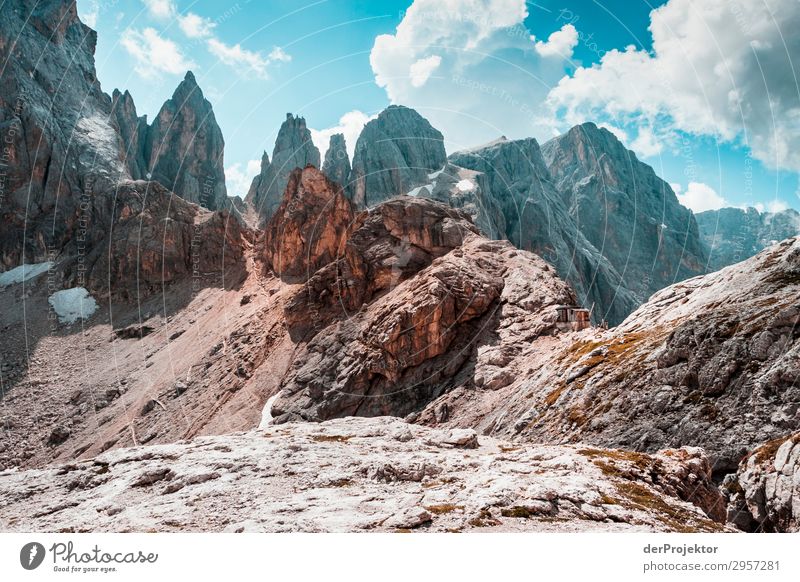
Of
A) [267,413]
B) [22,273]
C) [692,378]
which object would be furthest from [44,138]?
[692,378]

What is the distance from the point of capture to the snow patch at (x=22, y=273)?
4323 inches

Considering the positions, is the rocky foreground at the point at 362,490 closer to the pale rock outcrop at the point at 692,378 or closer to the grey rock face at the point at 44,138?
the pale rock outcrop at the point at 692,378

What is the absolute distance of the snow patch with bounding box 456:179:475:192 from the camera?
182m

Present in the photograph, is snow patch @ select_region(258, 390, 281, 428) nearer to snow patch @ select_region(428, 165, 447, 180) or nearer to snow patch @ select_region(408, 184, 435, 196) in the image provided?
snow patch @ select_region(408, 184, 435, 196)

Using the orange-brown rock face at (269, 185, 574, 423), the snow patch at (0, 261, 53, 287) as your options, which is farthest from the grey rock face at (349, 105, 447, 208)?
the orange-brown rock face at (269, 185, 574, 423)

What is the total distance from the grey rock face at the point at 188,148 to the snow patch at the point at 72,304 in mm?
72691

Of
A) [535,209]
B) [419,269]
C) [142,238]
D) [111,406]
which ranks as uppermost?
[535,209]

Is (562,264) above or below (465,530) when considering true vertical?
above

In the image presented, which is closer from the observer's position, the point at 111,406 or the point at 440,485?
the point at 440,485

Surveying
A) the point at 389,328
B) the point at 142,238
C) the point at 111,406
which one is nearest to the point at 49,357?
the point at 111,406

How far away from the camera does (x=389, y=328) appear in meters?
60.7
